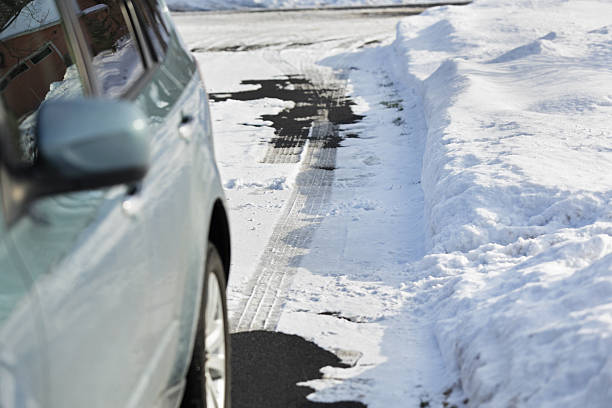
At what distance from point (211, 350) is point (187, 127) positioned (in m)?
0.80

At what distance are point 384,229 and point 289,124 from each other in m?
3.80

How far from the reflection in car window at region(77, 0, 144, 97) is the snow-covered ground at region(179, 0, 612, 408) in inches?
66.5

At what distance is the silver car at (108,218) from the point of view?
1.47 metres

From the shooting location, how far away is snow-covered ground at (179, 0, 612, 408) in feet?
11.1

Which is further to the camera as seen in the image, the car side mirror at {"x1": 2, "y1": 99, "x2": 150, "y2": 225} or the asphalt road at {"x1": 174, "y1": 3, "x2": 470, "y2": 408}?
the asphalt road at {"x1": 174, "y1": 3, "x2": 470, "y2": 408}

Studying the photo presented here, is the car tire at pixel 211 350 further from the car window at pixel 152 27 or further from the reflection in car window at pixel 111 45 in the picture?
the car window at pixel 152 27

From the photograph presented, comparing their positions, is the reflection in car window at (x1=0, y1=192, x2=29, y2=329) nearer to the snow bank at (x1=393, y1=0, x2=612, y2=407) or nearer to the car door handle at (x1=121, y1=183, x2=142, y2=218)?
the car door handle at (x1=121, y1=183, x2=142, y2=218)

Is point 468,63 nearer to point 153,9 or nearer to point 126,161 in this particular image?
point 153,9

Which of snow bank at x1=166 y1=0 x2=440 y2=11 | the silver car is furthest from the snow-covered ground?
snow bank at x1=166 y1=0 x2=440 y2=11

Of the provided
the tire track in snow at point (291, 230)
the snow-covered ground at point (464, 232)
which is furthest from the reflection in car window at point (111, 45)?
the tire track in snow at point (291, 230)

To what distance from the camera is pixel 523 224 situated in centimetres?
503

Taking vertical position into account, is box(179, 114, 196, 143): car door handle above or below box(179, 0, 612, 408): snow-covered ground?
above

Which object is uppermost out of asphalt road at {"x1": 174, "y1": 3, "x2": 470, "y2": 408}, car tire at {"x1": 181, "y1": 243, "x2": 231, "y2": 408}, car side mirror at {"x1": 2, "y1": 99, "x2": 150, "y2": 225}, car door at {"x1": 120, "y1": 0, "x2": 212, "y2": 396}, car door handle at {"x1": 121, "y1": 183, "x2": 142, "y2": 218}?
car side mirror at {"x1": 2, "y1": 99, "x2": 150, "y2": 225}

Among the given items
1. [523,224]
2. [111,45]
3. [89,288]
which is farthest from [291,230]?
[89,288]
